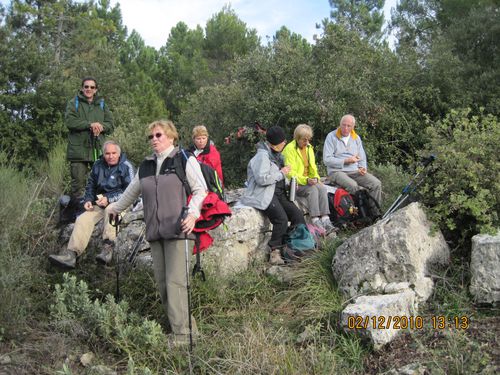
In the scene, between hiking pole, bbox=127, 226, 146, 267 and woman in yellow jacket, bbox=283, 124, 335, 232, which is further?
woman in yellow jacket, bbox=283, 124, 335, 232

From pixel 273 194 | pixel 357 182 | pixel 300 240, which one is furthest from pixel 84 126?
pixel 357 182

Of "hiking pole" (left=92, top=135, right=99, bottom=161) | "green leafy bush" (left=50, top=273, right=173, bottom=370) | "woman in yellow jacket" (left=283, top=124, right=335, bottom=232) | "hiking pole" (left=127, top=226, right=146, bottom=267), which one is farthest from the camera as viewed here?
"hiking pole" (left=92, top=135, right=99, bottom=161)

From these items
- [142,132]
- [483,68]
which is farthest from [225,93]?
[483,68]

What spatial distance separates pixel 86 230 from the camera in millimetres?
5582

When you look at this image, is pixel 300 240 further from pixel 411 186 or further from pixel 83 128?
pixel 83 128

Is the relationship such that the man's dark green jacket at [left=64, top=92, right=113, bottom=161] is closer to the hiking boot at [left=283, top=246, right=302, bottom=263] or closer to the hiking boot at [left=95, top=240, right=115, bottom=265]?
the hiking boot at [left=95, top=240, right=115, bottom=265]

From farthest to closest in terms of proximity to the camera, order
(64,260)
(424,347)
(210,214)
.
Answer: (64,260)
(210,214)
(424,347)

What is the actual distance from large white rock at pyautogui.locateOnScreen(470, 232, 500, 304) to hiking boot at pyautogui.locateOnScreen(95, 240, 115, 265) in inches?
143

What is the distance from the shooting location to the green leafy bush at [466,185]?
15.9 feet

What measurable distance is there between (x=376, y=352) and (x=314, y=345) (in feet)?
1.57

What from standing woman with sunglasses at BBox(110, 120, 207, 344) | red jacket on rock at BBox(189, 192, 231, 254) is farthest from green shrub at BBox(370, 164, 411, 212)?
standing woman with sunglasses at BBox(110, 120, 207, 344)

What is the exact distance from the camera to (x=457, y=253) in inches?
204

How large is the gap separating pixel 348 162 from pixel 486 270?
8.59 ft

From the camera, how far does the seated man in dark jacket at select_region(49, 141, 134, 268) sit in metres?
5.49
